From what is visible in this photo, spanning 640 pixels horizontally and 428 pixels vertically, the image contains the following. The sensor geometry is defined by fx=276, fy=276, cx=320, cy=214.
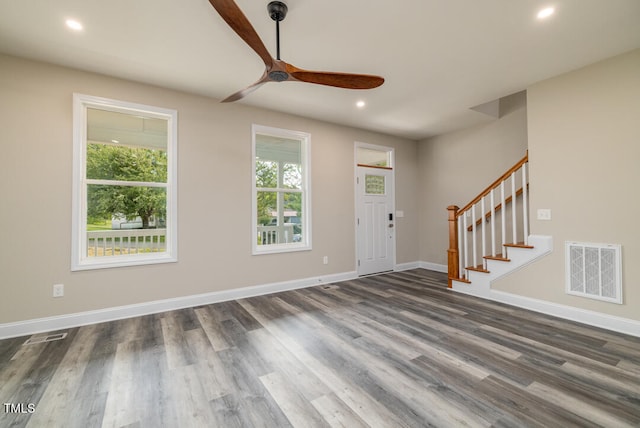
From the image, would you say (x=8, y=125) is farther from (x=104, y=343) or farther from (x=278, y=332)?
(x=278, y=332)

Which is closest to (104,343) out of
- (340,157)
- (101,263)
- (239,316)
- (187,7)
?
(101,263)

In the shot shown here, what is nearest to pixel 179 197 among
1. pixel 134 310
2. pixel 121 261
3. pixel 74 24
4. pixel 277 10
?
pixel 121 261

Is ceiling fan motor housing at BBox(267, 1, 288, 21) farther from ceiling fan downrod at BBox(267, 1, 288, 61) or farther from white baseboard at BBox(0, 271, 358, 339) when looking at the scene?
white baseboard at BBox(0, 271, 358, 339)

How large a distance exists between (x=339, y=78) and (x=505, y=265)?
3196mm

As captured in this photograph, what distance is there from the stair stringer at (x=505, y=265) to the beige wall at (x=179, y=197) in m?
1.88

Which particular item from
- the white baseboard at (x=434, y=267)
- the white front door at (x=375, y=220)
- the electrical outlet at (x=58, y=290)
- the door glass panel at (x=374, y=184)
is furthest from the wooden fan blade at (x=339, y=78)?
the white baseboard at (x=434, y=267)

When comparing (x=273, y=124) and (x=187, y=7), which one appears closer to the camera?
(x=187, y=7)

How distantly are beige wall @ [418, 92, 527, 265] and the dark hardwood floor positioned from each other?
2451 millimetres

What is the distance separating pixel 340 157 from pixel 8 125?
13.3ft

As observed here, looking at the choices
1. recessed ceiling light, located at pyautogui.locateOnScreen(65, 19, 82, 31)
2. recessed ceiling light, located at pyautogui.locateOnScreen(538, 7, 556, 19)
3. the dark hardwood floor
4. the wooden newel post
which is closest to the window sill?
the dark hardwood floor

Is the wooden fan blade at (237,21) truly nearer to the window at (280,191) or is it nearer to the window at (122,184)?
the window at (122,184)

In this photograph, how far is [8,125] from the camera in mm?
2711

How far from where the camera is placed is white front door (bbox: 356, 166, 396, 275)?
513cm

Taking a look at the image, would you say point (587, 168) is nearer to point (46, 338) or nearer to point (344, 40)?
point (344, 40)
